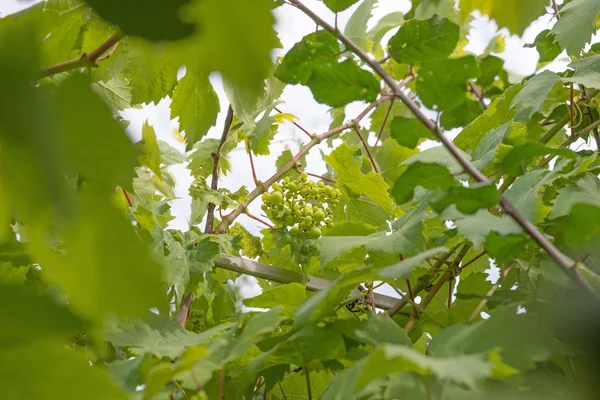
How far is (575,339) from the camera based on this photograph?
0.62 metres

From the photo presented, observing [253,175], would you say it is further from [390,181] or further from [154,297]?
[154,297]

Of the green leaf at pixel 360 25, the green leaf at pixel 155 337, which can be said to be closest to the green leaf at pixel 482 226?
the green leaf at pixel 155 337

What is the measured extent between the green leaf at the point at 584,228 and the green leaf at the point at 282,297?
0.43 m

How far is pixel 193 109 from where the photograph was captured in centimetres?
105

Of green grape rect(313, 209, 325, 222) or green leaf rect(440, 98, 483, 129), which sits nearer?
green grape rect(313, 209, 325, 222)

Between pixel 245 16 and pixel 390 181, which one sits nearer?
pixel 245 16

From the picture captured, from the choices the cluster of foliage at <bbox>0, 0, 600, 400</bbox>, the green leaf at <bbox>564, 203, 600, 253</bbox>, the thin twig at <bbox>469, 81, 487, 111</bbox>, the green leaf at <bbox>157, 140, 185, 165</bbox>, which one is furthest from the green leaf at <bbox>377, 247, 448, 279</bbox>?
the thin twig at <bbox>469, 81, 487, 111</bbox>

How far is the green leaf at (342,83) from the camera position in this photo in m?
0.65

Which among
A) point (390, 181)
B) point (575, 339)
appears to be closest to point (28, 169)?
point (575, 339)

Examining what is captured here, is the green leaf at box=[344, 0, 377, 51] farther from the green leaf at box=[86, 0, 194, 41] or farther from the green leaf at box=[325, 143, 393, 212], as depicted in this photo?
the green leaf at box=[86, 0, 194, 41]

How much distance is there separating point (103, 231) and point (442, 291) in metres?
0.99

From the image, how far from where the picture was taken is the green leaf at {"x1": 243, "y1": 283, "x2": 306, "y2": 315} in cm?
88

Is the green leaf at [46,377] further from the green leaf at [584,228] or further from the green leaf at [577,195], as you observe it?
the green leaf at [577,195]

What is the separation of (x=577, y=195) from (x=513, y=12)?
0.38 m
